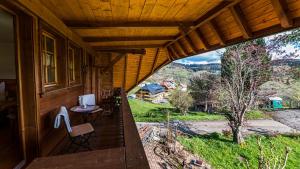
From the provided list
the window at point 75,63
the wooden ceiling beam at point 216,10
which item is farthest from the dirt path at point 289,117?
the window at point 75,63

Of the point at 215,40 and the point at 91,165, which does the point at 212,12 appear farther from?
the point at 91,165

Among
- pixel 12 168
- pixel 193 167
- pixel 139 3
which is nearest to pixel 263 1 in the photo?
pixel 139 3

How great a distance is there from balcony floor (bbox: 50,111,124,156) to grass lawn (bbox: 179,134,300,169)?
21.9 feet

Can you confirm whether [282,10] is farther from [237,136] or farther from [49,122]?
[237,136]

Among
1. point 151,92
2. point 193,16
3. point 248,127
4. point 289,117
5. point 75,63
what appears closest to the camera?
point 193,16

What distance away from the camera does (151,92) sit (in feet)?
92.3

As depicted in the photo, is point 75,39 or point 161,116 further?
point 161,116

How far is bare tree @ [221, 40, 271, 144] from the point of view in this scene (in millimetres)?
12312

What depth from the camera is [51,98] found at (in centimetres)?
313

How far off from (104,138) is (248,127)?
13.5 m

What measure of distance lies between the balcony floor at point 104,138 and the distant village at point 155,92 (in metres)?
21.3

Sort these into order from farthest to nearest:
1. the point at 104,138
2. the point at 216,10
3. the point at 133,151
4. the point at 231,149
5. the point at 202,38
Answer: the point at 231,149
the point at 202,38
the point at 104,138
the point at 216,10
the point at 133,151

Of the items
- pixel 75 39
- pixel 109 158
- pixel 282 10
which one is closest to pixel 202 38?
pixel 282 10

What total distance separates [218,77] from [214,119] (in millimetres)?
4107
